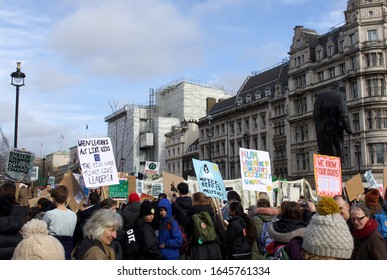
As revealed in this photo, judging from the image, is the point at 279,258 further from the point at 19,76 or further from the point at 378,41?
the point at 378,41

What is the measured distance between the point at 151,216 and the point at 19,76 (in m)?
13.3

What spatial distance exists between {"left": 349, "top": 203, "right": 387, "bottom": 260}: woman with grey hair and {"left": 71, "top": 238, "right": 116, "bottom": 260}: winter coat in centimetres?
247

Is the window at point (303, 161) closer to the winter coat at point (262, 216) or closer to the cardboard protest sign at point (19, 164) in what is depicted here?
the cardboard protest sign at point (19, 164)

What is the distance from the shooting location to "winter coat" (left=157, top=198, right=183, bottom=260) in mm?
7225

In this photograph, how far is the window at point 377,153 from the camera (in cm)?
4766

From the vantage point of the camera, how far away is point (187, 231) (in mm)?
7902

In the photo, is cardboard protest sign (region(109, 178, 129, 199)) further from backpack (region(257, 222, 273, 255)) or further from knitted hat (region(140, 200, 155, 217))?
backpack (region(257, 222, 273, 255))

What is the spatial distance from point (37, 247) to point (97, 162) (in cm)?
647

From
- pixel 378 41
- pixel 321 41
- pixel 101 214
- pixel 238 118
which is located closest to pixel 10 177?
pixel 101 214

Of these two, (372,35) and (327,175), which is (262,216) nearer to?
(327,175)

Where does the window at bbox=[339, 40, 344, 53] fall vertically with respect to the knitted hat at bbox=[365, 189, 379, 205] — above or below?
above

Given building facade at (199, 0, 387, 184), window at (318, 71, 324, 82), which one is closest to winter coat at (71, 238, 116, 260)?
building facade at (199, 0, 387, 184)

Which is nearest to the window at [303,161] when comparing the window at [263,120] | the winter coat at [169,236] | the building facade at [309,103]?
the building facade at [309,103]

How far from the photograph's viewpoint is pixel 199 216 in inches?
295
